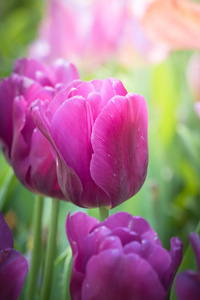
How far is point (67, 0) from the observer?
2.98 ft

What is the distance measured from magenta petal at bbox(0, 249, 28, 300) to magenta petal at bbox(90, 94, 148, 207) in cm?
5

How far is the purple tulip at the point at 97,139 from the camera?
0.22m

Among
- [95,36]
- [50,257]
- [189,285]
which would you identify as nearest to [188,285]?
[189,285]

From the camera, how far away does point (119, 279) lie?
195mm

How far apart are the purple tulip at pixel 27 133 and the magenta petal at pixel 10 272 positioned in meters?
0.06

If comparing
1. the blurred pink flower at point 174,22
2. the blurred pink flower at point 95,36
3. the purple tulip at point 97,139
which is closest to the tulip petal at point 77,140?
the purple tulip at point 97,139

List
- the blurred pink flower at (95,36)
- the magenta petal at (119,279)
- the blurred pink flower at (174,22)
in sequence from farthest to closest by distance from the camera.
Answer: the blurred pink flower at (95,36) → the blurred pink flower at (174,22) → the magenta petal at (119,279)

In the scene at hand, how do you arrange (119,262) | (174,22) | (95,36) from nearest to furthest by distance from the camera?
(119,262)
(174,22)
(95,36)

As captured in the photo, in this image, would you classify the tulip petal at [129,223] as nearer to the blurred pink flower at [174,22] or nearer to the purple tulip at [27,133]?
the purple tulip at [27,133]

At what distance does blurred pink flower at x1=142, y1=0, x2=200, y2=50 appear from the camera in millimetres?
399

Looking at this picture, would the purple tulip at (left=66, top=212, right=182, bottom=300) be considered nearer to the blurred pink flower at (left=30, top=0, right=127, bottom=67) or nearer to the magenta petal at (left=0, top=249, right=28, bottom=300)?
the magenta petal at (left=0, top=249, right=28, bottom=300)

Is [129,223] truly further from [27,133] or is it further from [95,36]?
[95,36]

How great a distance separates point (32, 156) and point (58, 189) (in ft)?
0.08

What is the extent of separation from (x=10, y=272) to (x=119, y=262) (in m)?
0.05
